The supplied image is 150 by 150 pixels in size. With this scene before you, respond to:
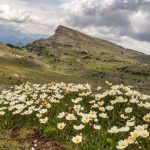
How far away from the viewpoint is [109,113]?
1578 cm

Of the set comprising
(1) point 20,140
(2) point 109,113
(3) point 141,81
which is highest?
(2) point 109,113

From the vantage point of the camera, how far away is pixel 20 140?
14.6 m

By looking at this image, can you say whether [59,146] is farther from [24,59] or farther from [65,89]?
[24,59]

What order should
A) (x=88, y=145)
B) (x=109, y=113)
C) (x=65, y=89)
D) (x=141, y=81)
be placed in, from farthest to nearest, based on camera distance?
1. (x=141, y=81)
2. (x=65, y=89)
3. (x=109, y=113)
4. (x=88, y=145)

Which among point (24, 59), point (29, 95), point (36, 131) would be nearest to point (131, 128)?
point (36, 131)

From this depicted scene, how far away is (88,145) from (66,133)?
5.78 ft

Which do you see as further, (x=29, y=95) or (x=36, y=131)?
(x=29, y=95)

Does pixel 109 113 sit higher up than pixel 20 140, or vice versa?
pixel 109 113

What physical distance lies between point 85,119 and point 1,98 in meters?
6.99

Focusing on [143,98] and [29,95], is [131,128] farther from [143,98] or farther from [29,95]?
[29,95]

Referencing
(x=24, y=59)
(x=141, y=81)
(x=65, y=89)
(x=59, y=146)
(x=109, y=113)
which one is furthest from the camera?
(x=141, y=81)

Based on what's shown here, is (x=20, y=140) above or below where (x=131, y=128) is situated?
below

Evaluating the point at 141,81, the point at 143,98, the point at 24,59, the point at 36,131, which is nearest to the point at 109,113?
the point at 143,98

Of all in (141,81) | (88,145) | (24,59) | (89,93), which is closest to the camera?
(88,145)
